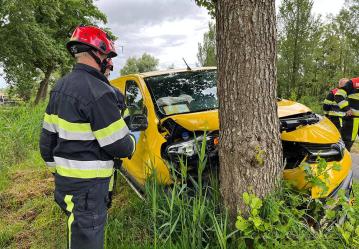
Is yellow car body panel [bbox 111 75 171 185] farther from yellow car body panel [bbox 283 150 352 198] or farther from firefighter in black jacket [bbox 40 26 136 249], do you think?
yellow car body panel [bbox 283 150 352 198]

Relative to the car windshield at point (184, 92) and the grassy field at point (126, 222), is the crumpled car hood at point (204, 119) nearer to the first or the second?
the car windshield at point (184, 92)

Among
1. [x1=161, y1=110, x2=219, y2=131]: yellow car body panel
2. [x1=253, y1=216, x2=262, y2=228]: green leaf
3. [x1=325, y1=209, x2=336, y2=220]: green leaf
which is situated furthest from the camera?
[x1=161, y1=110, x2=219, y2=131]: yellow car body panel

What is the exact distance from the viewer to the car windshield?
4.26 m

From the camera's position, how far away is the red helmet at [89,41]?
259 centimetres

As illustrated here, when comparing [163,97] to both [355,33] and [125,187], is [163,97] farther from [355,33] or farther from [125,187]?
[355,33]

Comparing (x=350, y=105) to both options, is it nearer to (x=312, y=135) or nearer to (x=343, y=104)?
(x=343, y=104)

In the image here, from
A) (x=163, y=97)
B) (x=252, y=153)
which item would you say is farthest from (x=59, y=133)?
(x=163, y=97)

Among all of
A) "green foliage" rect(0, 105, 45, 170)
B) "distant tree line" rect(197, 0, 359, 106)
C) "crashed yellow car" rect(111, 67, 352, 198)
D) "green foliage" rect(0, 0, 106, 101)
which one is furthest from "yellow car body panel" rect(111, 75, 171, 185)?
"green foliage" rect(0, 0, 106, 101)

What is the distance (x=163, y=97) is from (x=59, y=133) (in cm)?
192

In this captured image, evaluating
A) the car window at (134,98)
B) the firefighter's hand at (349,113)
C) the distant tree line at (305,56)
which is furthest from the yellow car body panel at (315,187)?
the distant tree line at (305,56)

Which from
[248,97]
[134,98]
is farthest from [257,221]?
[134,98]

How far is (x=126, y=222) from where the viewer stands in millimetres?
3730

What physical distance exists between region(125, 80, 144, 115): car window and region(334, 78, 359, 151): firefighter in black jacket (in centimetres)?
425

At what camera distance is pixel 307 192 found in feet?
10.4
